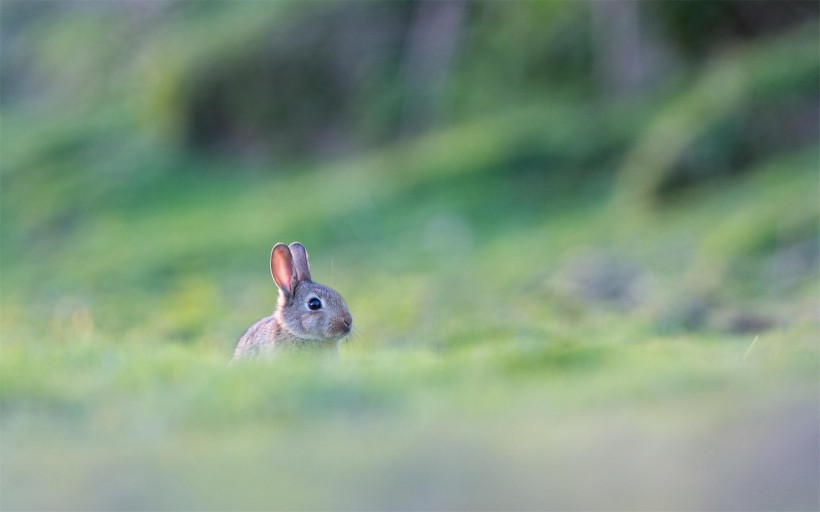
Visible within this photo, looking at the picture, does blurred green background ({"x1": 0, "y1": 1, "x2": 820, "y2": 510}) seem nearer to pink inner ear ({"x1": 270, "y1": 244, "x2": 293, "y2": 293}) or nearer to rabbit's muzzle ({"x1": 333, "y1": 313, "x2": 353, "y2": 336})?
rabbit's muzzle ({"x1": 333, "y1": 313, "x2": 353, "y2": 336})

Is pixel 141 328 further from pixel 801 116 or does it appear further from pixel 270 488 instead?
pixel 801 116

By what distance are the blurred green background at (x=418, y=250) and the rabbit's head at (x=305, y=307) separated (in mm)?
382

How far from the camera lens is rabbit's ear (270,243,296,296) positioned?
35.6 feet

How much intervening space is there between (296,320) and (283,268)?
64 cm

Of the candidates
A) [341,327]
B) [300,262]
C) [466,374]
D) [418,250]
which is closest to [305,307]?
[341,327]

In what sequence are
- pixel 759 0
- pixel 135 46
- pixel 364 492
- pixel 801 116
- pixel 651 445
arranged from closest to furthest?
pixel 364 492 < pixel 651 445 < pixel 801 116 < pixel 759 0 < pixel 135 46

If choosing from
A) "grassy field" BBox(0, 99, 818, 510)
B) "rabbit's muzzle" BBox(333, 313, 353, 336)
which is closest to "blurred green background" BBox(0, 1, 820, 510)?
"grassy field" BBox(0, 99, 818, 510)

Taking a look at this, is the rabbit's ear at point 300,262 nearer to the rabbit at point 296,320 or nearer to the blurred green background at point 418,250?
the rabbit at point 296,320

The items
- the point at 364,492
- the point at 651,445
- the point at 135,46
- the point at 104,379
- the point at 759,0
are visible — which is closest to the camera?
the point at 364,492

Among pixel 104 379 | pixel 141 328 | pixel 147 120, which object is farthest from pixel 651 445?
pixel 147 120

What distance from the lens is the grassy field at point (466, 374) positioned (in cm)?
630

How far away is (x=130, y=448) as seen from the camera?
277 inches

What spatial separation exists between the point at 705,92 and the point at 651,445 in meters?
16.7

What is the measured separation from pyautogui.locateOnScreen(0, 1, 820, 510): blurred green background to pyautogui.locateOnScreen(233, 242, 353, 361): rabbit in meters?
0.36
